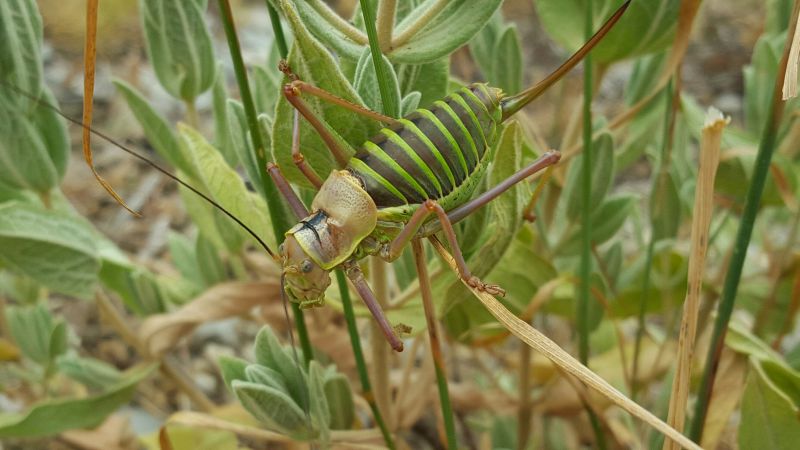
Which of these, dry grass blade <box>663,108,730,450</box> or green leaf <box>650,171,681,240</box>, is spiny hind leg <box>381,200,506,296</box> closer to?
dry grass blade <box>663,108,730,450</box>

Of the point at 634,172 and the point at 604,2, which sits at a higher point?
the point at 604,2

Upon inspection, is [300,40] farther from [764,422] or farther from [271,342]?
[764,422]

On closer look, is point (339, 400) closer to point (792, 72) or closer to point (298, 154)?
point (298, 154)

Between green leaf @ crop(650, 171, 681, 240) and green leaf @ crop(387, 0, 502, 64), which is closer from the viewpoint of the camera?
green leaf @ crop(387, 0, 502, 64)

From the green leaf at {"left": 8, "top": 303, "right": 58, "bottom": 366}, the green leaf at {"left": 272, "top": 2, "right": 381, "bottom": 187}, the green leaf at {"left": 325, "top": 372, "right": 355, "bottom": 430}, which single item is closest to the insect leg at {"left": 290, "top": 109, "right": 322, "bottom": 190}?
the green leaf at {"left": 272, "top": 2, "right": 381, "bottom": 187}

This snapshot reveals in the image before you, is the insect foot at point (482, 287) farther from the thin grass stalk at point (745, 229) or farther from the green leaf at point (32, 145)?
the green leaf at point (32, 145)

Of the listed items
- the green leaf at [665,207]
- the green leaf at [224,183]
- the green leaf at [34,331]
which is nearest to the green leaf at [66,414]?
the green leaf at [34,331]

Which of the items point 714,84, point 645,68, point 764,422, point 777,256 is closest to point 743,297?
point 777,256
